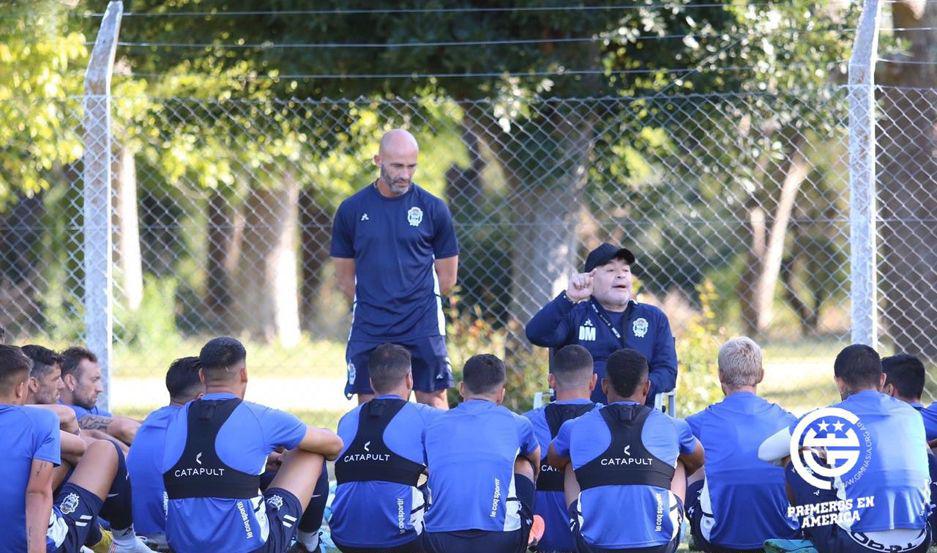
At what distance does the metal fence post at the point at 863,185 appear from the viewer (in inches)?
282

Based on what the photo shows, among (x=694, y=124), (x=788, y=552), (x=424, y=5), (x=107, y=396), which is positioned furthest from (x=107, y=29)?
(x=788, y=552)

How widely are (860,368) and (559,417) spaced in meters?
1.41

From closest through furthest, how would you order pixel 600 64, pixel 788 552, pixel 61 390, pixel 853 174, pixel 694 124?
1. pixel 788 552
2. pixel 61 390
3. pixel 853 174
4. pixel 694 124
5. pixel 600 64

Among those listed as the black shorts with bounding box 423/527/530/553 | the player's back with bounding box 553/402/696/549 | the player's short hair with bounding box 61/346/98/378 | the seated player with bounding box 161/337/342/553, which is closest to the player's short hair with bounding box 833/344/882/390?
the player's back with bounding box 553/402/696/549

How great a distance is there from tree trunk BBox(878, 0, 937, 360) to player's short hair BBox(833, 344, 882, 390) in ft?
15.9

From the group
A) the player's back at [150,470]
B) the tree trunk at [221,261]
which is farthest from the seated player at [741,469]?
the tree trunk at [221,261]

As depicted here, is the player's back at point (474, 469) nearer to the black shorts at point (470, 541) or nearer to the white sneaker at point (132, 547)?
the black shorts at point (470, 541)

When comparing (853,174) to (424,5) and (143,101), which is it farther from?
(143,101)

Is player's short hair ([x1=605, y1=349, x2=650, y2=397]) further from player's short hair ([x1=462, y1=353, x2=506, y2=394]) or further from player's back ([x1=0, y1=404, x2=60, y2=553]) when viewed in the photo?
player's back ([x1=0, y1=404, x2=60, y2=553])

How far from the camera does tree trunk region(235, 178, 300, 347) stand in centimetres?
2483

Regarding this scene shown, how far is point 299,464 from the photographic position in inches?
214

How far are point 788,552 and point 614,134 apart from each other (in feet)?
15.8

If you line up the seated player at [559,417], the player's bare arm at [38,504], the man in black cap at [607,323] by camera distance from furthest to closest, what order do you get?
the man in black cap at [607,323] < the seated player at [559,417] < the player's bare arm at [38,504]

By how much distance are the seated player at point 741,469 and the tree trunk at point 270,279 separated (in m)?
18.9
